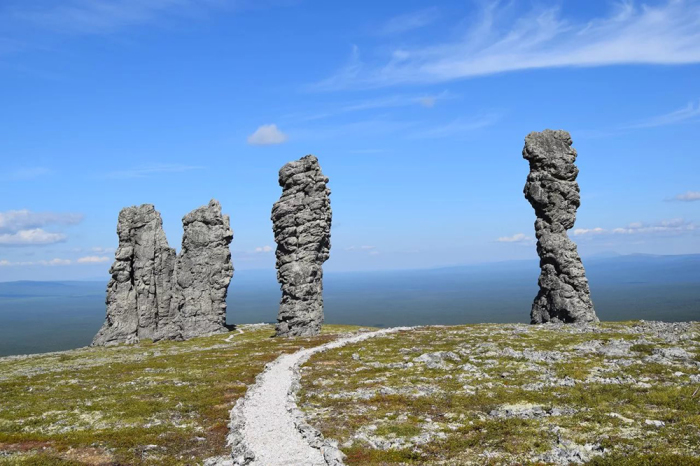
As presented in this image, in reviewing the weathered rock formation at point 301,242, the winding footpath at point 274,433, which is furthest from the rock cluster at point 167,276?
the winding footpath at point 274,433

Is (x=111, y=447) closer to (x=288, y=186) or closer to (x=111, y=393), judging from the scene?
(x=111, y=393)

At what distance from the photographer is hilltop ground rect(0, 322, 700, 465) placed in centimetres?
2677

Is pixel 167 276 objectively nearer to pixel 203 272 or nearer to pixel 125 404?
pixel 203 272

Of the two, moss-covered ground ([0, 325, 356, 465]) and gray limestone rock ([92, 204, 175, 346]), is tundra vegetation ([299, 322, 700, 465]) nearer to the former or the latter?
moss-covered ground ([0, 325, 356, 465])

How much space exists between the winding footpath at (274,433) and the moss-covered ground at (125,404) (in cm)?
137

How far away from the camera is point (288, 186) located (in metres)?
91.1

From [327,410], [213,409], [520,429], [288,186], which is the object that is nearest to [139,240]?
[288,186]

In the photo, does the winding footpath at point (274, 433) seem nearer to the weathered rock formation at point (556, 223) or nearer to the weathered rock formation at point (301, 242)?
the weathered rock formation at point (301, 242)

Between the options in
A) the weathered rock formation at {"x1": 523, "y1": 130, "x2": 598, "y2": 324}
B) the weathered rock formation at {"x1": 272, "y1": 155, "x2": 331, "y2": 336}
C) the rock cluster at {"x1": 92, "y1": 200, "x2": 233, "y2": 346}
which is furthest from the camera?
the rock cluster at {"x1": 92, "y1": 200, "x2": 233, "y2": 346}

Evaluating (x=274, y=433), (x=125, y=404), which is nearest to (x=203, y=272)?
(x=125, y=404)

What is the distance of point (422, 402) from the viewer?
36781 millimetres

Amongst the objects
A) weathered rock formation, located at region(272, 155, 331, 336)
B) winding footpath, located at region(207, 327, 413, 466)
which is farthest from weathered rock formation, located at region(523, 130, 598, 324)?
winding footpath, located at region(207, 327, 413, 466)

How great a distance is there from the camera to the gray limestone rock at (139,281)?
9375 centimetres

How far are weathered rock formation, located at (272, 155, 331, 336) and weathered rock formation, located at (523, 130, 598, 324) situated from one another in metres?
37.5
